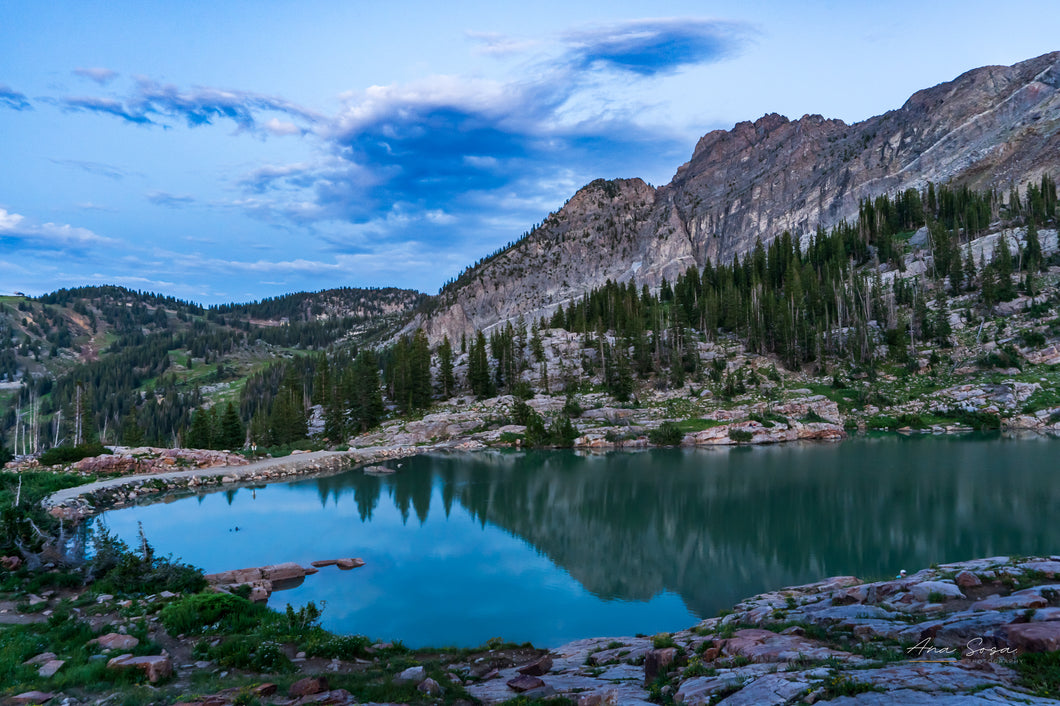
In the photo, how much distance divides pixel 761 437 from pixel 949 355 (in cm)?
3054

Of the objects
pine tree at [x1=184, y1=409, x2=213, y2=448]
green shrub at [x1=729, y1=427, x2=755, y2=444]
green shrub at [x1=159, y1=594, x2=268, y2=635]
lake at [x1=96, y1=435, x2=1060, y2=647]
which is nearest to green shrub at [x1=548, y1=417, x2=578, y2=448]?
lake at [x1=96, y1=435, x2=1060, y2=647]

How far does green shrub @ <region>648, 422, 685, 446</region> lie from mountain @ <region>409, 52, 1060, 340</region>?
89.0 metres

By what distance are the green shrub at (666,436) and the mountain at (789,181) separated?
292 ft

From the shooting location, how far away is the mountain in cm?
12156

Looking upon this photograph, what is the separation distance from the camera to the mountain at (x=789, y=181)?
399ft

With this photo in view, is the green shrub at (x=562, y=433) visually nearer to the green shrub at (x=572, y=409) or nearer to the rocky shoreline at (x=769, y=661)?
the green shrub at (x=572, y=409)

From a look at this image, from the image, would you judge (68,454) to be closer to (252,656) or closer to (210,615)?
(210,615)

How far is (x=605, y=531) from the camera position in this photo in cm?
3106

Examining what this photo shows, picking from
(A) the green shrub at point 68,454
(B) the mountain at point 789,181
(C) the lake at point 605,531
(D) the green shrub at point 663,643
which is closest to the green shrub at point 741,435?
(C) the lake at point 605,531

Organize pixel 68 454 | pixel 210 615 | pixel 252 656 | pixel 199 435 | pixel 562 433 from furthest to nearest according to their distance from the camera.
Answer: pixel 199 435
pixel 562 433
pixel 68 454
pixel 210 615
pixel 252 656

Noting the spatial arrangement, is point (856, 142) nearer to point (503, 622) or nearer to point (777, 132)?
point (777, 132)

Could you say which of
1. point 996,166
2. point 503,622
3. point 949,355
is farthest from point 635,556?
point 996,166

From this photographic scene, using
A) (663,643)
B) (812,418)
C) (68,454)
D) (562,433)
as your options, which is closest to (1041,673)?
(663,643)

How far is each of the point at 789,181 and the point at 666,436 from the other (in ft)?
457
